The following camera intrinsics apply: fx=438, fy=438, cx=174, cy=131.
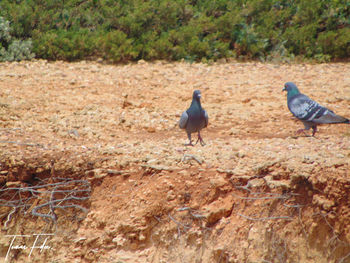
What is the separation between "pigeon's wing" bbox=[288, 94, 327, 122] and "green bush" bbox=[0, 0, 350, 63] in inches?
167

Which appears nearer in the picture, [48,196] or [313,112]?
[48,196]

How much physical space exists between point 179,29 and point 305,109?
5.67 metres

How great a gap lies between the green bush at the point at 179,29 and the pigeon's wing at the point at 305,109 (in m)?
4.24

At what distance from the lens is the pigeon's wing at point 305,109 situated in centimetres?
562

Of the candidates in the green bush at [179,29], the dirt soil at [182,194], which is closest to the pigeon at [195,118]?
the dirt soil at [182,194]

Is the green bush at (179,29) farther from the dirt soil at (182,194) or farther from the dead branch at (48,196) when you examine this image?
the dead branch at (48,196)

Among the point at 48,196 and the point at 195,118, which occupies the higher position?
the point at 195,118

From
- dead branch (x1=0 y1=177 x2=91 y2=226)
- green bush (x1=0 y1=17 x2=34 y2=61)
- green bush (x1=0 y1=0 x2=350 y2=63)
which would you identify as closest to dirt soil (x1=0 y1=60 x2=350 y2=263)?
dead branch (x1=0 y1=177 x2=91 y2=226)

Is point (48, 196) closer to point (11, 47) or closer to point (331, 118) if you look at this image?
point (331, 118)

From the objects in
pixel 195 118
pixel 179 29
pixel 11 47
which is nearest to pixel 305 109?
pixel 195 118

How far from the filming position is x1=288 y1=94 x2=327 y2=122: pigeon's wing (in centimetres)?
562

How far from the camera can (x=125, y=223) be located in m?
4.05

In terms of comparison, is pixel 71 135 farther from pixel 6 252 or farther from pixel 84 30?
pixel 84 30

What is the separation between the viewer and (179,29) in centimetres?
1069
